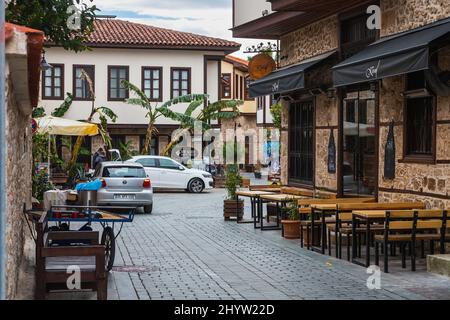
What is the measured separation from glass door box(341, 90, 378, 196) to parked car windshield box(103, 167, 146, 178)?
25.6 ft

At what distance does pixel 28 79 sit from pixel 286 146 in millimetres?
14121

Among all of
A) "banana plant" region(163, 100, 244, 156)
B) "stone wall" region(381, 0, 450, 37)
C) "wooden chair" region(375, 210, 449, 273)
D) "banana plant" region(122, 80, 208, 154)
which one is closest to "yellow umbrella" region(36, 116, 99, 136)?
"banana plant" region(122, 80, 208, 154)

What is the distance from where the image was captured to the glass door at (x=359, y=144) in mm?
17109

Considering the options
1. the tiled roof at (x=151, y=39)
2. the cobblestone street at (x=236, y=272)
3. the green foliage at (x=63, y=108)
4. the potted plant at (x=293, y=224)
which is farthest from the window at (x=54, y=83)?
the potted plant at (x=293, y=224)

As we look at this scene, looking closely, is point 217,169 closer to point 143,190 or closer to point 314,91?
point 143,190

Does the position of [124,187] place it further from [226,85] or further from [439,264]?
[226,85]

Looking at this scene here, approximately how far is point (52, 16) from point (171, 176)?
18947 millimetres

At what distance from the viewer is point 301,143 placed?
70.5 feet

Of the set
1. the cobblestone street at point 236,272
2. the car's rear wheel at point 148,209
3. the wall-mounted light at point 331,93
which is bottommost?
the cobblestone street at point 236,272

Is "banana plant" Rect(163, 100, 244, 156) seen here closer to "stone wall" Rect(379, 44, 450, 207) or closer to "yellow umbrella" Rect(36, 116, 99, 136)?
"yellow umbrella" Rect(36, 116, 99, 136)

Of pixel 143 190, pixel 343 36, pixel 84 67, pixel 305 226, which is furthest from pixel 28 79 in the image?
pixel 84 67

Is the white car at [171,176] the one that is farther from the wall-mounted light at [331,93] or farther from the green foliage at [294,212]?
the green foliage at [294,212]

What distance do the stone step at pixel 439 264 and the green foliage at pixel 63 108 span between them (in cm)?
3103

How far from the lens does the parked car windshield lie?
963 inches
